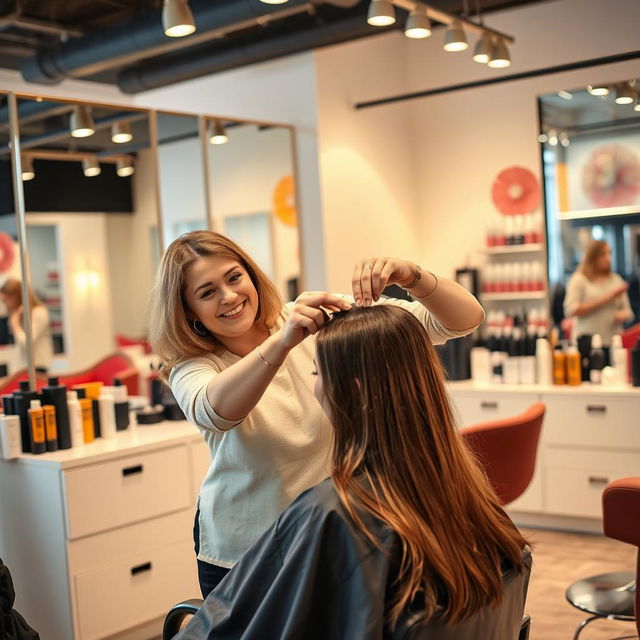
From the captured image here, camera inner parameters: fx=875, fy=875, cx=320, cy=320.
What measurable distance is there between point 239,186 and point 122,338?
102 centimetres

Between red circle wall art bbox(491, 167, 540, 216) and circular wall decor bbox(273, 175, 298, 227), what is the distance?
3.99 feet

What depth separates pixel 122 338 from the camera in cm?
429

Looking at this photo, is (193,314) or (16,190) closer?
(193,314)

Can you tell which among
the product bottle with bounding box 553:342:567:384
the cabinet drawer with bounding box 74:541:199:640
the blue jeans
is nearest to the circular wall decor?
the product bottle with bounding box 553:342:567:384

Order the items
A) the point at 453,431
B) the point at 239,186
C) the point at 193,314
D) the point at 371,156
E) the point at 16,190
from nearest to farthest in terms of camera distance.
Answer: the point at 453,431, the point at 193,314, the point at 16,190, the point at 239,186, the point at 371,156

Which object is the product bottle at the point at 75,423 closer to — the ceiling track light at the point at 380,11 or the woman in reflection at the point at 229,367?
the woman in reflection at the point at 229,367

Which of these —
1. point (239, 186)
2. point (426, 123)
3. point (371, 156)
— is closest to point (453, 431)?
point (239, 186)

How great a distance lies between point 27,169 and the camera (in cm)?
344

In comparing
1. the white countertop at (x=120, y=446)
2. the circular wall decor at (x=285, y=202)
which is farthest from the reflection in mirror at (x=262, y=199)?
the white countertop at (x=120, y=446)

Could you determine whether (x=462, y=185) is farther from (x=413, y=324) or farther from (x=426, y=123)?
(x=413, y=324)

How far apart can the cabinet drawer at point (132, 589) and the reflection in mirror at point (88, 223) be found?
1003 millimetres

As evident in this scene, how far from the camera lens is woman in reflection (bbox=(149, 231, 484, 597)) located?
1.70m

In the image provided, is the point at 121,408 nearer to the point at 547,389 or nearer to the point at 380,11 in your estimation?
the point at 380,11

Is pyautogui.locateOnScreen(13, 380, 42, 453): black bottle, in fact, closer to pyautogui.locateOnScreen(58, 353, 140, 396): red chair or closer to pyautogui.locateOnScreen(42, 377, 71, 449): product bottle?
pyautogui.locateOnScreen(42, 377, 71, 449): product bottle
